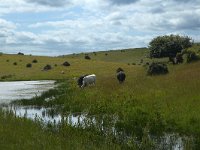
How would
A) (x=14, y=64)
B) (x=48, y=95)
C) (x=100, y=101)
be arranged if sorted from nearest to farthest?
(x=100, y=101) < (x=48, y=95) < (x=14, y=64)

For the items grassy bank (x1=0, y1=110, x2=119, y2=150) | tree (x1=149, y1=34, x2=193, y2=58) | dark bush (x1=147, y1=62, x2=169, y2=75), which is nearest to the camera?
grassy bank (x1=0, y1=110, x2=119, y2=150)

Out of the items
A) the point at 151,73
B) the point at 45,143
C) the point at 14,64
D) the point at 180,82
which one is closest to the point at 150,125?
the point at 45,143

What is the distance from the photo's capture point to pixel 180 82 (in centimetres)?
3416

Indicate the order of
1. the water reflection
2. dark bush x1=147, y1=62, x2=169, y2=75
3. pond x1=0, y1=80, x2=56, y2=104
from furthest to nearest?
1. dark bush x1=147, y1=62, x2=169, y2=75
2. pond x1=0, y1=80, x2=56, y2=104
3. the water reflection

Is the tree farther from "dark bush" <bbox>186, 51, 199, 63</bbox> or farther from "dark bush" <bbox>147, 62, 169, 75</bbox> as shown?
"dark bush" <bbox>147, 62, 169, 75</bbox>

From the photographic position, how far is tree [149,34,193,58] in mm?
74694

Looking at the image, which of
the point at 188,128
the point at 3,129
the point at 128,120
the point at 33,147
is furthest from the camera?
the point at 128,120

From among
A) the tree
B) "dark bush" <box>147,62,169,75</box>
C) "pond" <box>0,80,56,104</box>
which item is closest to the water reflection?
"pond" <box>0,80,56,104</box>

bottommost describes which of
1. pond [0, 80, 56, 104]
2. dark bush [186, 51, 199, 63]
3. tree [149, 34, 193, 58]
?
pond [0, 80, 56, 104]

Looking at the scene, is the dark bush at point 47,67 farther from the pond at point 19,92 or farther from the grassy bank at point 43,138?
the grassy bank at point 43,138

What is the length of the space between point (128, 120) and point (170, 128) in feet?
7.73

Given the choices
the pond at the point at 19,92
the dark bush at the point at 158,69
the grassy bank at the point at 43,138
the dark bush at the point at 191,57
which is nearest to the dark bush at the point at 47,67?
the pond at the point at 19,92

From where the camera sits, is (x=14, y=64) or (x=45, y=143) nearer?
(x=45, y=143)

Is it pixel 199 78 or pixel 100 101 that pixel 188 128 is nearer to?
pixel 100 101
